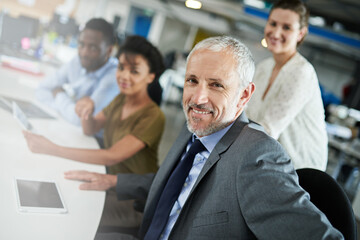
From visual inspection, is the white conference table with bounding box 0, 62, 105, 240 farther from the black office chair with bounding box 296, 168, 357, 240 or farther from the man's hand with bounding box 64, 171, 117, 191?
the black office chair with bounding box 296, 168, 357, 240

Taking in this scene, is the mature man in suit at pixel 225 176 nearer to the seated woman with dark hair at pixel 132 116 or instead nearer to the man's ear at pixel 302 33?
the seated woman with dark hair at pixel 132 116

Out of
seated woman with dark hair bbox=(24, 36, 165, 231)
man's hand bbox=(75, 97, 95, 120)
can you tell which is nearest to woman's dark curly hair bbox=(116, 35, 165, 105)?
seated woman with dark hair bbox=(24, 36, 165, 231)

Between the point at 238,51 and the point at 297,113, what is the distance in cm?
77

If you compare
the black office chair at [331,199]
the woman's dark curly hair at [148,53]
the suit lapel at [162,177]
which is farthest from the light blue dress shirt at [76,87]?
the black office chair at [331,199]

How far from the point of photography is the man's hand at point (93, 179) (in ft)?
5.09

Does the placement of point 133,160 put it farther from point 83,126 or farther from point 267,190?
point 267,190

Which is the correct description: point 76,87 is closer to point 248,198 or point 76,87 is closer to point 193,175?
point 193,175

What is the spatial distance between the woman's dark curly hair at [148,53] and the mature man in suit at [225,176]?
2.49 feet

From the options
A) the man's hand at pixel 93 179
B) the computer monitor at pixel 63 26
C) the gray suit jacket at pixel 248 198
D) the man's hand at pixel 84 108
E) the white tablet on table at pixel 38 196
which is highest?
the computer monitor at pixel 63 26

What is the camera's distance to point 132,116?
222cm

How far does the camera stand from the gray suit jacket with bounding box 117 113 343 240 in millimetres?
897

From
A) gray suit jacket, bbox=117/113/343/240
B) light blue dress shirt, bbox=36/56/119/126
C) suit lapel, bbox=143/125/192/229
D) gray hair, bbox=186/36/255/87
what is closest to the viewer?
gray suit jacket, bbox=117/113/343/240

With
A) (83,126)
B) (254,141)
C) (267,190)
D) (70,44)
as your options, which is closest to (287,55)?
(254,141)

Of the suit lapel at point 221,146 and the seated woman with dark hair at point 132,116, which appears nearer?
the suit lapel at point 221,146
